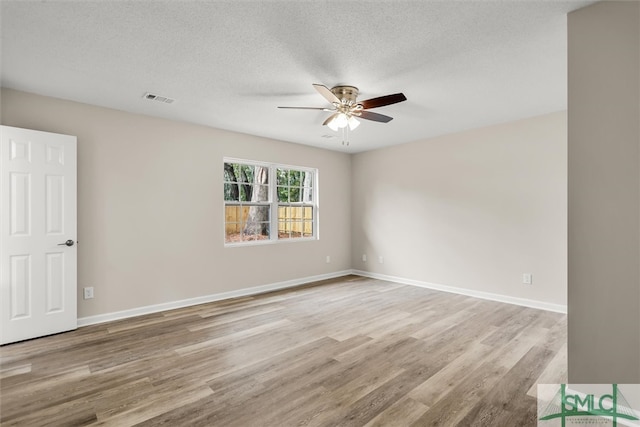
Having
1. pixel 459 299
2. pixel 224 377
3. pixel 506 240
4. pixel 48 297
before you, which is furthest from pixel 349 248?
pixel 48 297

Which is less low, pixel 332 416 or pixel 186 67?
pixel 186 67

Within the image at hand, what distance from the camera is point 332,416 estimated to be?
1.91 metres

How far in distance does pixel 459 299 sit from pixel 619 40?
11.5 feet

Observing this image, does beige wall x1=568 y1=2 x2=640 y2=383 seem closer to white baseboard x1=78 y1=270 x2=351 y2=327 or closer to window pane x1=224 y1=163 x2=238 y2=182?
white baseboard x1=78 y1=270 x2=351 y2=327

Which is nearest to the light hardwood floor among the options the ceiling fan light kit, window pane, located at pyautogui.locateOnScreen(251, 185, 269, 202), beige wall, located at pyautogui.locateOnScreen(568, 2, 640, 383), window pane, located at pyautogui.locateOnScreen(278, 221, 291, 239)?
beige wall, located at pyautogui.locateOnScreen(568, 2, 640, 383)

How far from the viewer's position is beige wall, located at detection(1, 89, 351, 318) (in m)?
3.49

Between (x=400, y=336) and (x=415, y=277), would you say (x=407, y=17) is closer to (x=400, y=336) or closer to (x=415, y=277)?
(x=400, y=336)

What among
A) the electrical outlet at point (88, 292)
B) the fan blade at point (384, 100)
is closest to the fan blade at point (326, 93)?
the fan blade at point (384, 100)

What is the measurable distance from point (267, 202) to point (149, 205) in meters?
1.83

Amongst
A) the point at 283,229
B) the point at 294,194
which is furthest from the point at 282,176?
the point at 283,229

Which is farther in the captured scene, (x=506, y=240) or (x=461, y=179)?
(x=461, y=179)

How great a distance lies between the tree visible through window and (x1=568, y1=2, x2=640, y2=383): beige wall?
4.12 m

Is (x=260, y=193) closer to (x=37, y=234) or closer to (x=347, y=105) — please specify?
(x=347, y=105)

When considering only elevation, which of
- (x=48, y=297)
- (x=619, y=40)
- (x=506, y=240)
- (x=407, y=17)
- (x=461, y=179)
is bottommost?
(x=48, y=297)
